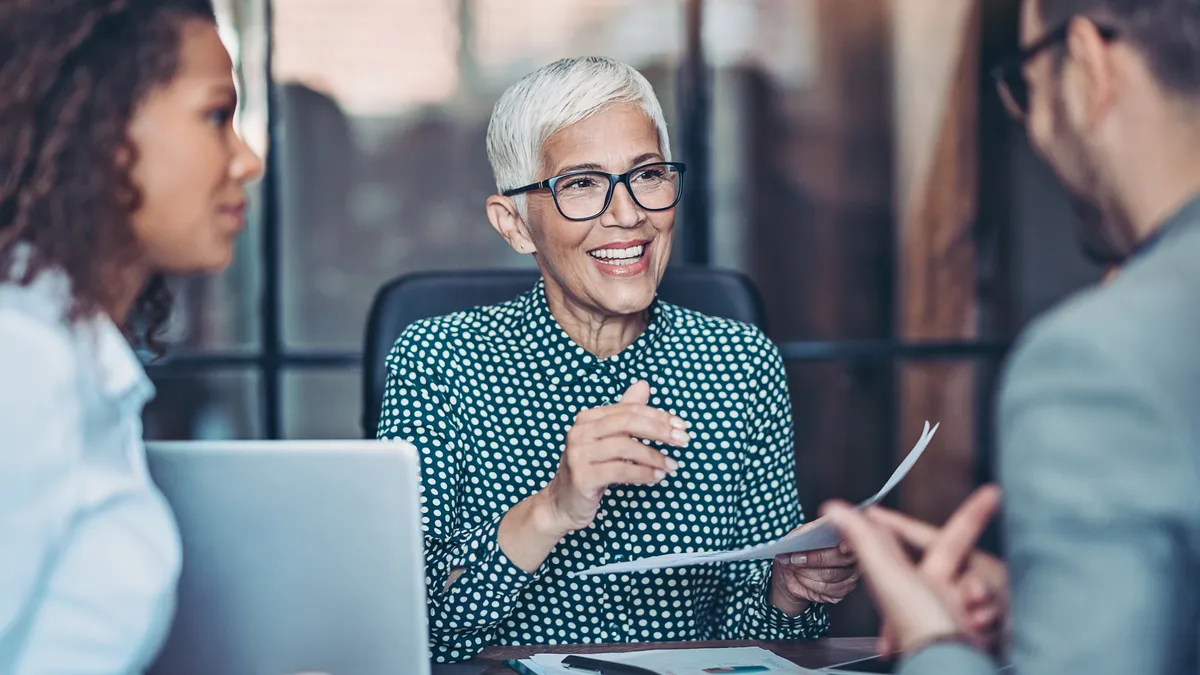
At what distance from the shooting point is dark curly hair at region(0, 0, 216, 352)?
0.88 m

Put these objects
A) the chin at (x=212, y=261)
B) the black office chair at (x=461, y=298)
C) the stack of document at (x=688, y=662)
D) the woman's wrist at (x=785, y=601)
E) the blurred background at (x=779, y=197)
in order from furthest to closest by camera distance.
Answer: the blurred background at (x=779, y=197), the black office chair at (x=461, y=298), the woman's wrist at (x=785, y=601), the stack of document at (x=688, y=662), the chin at (x=212, y=261)

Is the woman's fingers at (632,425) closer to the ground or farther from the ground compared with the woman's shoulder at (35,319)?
closer to the ground

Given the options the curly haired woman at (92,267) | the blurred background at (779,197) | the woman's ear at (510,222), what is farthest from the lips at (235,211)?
the blurred background at (779,197)

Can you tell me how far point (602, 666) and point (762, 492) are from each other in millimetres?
602

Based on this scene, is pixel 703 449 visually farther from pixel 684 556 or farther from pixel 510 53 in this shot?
pixel 510 53

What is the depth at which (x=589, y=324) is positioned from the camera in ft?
5.39

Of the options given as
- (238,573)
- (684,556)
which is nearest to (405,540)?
(238,573)

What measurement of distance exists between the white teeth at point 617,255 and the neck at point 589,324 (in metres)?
0.10

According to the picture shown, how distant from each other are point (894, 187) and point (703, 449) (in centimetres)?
200

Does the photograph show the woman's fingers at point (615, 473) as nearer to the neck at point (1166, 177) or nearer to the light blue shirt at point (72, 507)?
the light blue shirt at point (72, 507)

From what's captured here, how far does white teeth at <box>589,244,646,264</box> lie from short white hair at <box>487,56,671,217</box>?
0.45 ft

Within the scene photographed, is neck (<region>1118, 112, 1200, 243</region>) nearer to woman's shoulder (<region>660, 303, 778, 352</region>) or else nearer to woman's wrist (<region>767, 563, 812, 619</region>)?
woman's wrist (<region>767, 563, 812, 619</region>)

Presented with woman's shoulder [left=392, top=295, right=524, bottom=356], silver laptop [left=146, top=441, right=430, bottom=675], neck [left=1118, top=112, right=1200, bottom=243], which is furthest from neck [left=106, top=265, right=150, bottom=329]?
neck [left=1118, top=112, right=1200, bottom=243]

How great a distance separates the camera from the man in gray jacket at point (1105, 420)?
648 millimetres
